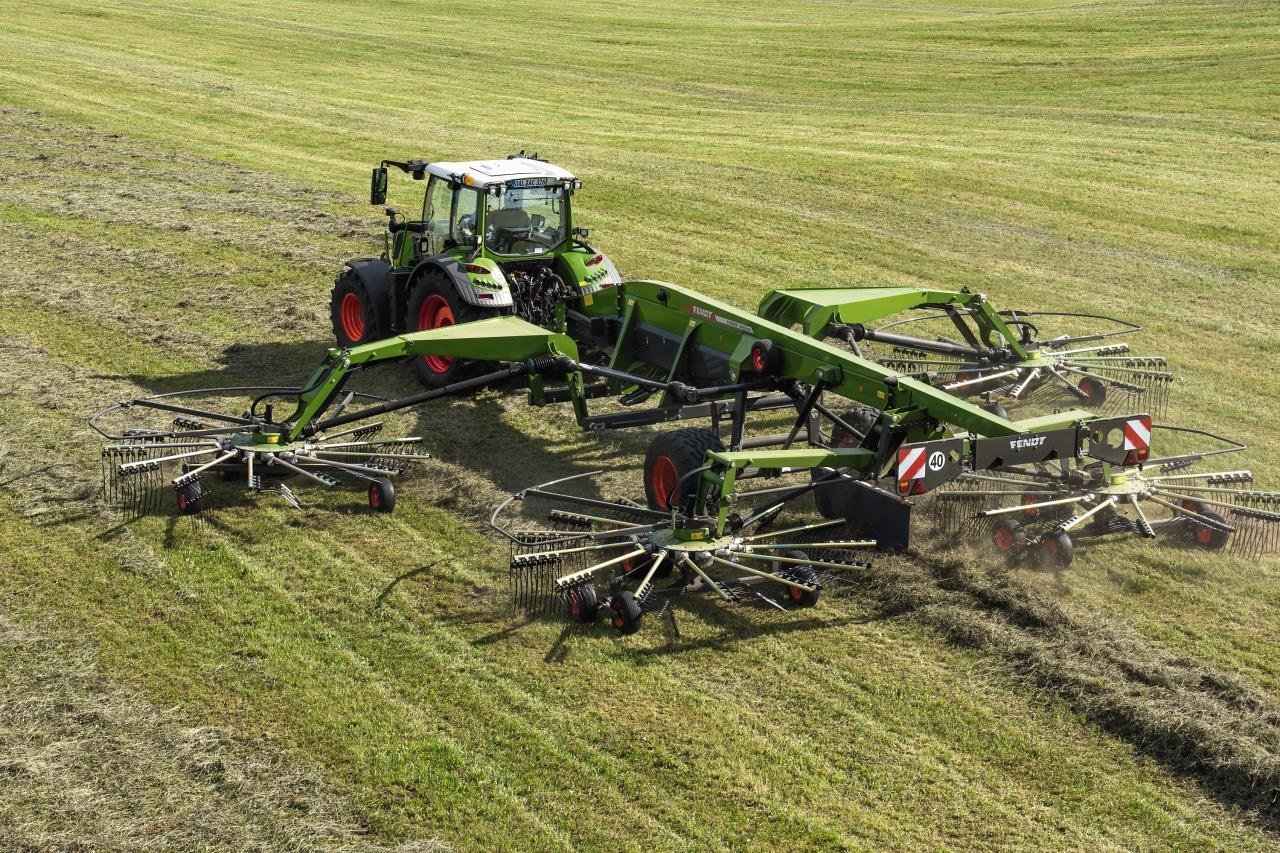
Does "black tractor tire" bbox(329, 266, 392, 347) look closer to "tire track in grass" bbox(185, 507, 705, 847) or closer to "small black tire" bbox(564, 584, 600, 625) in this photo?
"tire track in grass" bbox(185, 507, 705, 847)

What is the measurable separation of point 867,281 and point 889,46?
82.5 ft

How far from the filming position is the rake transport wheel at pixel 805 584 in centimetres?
882

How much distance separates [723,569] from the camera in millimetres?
9203

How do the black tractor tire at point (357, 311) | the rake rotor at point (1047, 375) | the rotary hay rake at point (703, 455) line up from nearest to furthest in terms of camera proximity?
the rotary hay rake at point (703, 455) → the rake rotor at point (1047, 375) → the black tractor tire at point (357, 311)

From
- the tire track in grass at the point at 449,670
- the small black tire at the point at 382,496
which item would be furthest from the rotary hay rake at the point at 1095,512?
the small black tire at the point at 382,496

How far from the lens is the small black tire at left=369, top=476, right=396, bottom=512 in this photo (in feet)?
34.1

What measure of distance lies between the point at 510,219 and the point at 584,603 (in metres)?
5.77

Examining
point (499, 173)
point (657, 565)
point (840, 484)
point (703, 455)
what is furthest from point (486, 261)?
point (657, 565)

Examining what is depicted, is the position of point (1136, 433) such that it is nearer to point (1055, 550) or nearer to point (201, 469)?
point (1055, 550)

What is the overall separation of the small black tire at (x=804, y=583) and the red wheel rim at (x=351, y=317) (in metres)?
6.71

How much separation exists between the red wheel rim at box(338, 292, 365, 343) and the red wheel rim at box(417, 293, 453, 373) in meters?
1.11

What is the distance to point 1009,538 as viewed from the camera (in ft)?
31.2

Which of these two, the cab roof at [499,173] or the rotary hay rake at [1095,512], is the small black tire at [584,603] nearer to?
the rotary hay rake at [1095,512]


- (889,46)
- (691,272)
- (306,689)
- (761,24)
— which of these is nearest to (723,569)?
(306,689)
